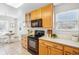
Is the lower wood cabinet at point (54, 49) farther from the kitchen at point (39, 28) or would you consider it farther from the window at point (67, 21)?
the window at point (67, 21)

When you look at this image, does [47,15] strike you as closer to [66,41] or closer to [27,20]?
[27,20]

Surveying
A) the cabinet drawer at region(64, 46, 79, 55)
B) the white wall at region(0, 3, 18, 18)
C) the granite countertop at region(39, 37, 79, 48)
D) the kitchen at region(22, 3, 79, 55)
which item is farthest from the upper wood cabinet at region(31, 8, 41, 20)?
the cabinet drawer at region(64, 46, 79, 55)

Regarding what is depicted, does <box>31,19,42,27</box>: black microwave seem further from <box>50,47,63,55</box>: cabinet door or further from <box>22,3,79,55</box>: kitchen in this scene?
<box>50,47,63,55</box>: cabinet door

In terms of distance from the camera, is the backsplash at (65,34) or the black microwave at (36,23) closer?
the backsplash at (65,34)

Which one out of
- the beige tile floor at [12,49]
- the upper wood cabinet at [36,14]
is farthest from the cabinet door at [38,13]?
the beige tile floor at [12,49]

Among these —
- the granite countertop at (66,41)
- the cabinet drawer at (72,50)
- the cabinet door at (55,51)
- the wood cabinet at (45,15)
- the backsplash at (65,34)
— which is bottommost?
the cabinet door at (55,51)

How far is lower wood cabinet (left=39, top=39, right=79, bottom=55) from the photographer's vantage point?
1.64m

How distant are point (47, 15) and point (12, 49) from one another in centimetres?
84

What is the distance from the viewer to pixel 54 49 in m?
1.81

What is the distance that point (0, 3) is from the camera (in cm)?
181

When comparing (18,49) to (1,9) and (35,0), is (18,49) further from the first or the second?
(35,0)

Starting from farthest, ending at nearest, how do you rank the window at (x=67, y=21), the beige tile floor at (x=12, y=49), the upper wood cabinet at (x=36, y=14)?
the upper wood cabinet at (x=36, y=14)
the beige tile floor at (x=12, y=49)
the window at (x=67, y=21)

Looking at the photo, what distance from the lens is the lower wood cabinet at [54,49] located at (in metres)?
1.64

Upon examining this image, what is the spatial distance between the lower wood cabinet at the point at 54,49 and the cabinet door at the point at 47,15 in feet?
0.97
